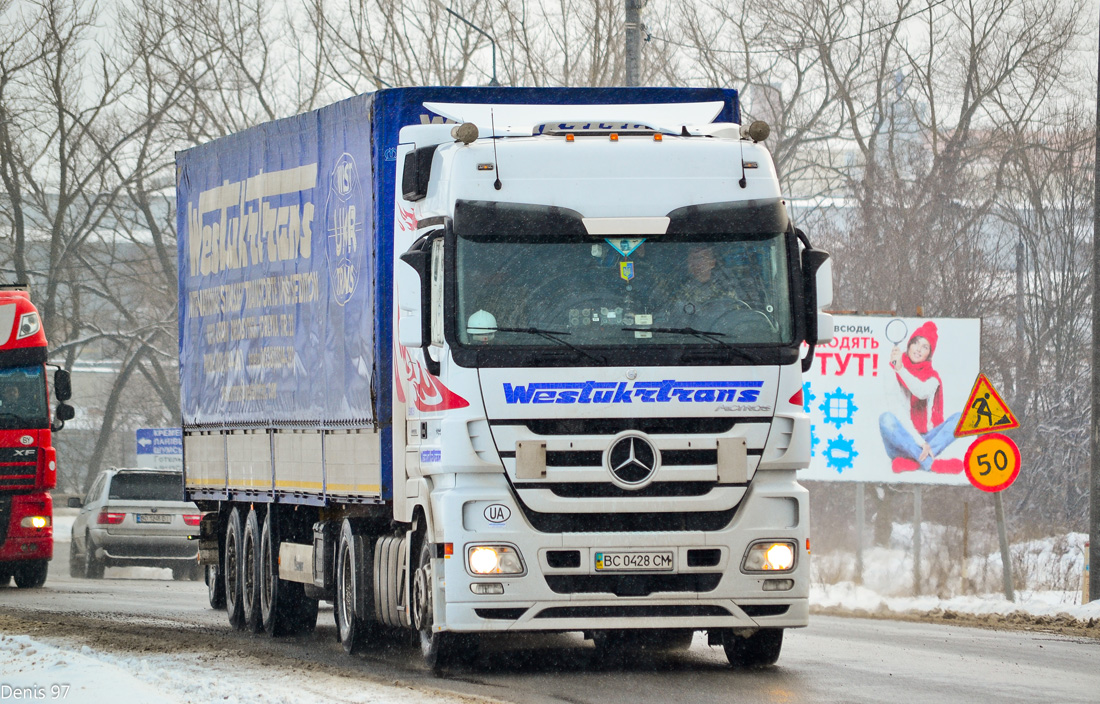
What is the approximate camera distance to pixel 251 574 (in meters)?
15.3

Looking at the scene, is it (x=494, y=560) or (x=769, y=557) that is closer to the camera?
(x=494, y=560)

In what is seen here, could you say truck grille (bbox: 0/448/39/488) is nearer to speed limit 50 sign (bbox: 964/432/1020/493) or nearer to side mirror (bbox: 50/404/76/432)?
side mirror (bbox: 50/404/76/432)

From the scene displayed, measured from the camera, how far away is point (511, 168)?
1020 centimetres

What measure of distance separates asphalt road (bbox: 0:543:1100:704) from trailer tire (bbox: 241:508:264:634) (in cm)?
23

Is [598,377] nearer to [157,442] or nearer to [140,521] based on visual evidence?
[140,521]

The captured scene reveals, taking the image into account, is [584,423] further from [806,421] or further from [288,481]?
[288,481]

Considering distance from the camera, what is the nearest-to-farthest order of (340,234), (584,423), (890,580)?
(584,423), (340,234), (890,580)

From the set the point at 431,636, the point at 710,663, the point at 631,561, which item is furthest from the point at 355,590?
the point at 631,561

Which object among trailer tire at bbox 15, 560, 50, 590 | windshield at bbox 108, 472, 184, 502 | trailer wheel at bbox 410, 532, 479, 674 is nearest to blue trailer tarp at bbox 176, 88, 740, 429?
trailer wheel at bbox 410, 532, 479, 674

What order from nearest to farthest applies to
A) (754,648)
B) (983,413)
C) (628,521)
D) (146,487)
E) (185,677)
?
(628,521) → (185,677) → (754,648) → (983,413) → (146,487)

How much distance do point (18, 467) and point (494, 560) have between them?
13.7m

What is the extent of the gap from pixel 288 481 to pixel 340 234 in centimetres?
242

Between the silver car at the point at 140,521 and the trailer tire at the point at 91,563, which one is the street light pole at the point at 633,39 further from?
the trailer tire at the point at 91,563

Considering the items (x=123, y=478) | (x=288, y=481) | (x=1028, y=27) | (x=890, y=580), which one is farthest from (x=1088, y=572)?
(x=1028, y=27)
